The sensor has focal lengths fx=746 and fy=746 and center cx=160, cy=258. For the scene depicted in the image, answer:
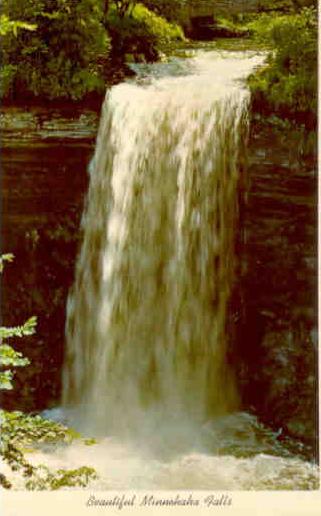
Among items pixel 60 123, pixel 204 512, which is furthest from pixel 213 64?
pixel 204 512

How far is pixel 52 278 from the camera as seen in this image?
888 cm

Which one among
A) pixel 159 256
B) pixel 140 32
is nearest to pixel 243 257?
pixel 159 256

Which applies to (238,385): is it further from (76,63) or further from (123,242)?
(76,63)

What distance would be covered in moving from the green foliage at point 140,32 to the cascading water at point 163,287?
14.2 inches

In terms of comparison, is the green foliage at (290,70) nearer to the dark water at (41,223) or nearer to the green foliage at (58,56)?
the green foliage at (58,56)

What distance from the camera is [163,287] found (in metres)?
8.68

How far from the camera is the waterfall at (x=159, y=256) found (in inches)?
320

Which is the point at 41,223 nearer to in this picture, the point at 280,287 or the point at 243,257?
the point at 243,257

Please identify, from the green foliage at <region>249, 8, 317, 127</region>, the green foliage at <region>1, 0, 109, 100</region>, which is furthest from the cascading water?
the green foliage at <region>1, 0, 109, 100</region>

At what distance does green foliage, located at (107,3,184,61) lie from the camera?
27.8ft

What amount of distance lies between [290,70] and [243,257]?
2100 mm

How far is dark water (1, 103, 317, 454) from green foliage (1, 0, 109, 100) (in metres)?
0.29

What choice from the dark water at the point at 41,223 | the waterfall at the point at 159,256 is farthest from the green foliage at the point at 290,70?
the dark water at the point at 41,223

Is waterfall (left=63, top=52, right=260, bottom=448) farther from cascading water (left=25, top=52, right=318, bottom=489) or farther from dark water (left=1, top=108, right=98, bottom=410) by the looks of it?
dark water (left=1, top=108, right=98, bottom=410)
